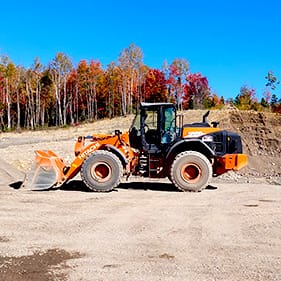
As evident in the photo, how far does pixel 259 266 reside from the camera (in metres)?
5.04

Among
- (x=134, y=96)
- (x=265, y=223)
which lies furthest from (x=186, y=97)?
(x=265, y=223)

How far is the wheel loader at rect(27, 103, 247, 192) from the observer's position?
11266mm

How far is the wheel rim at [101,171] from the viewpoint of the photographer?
11.3 metres

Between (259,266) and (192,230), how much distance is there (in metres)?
1.85

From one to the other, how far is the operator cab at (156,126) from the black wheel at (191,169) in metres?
0.66

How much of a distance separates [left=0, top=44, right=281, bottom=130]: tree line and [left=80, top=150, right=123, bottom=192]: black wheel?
45756 mm

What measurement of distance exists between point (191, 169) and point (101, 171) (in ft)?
7.83

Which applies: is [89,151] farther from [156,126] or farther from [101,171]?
[156,126]

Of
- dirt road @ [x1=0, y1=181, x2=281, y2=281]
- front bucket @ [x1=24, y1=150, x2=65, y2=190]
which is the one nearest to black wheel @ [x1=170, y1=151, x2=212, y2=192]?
dirt road @ [x1=0, y1=181, x2=281, y2=281]

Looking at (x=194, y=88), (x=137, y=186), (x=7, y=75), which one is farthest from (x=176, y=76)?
(x=137, y=186)

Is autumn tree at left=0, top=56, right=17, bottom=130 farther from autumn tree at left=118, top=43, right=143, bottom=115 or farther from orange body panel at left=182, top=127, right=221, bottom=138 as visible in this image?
orange body panel at left=182, top=127, right=221, bottom=138

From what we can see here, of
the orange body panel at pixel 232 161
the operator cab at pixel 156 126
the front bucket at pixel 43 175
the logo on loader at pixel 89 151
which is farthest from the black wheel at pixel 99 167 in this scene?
the orange body panel at pixel 232 161

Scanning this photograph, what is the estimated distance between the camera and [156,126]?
462 inches

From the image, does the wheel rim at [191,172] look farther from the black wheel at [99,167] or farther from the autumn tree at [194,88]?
the autumn tree at [194,88]
